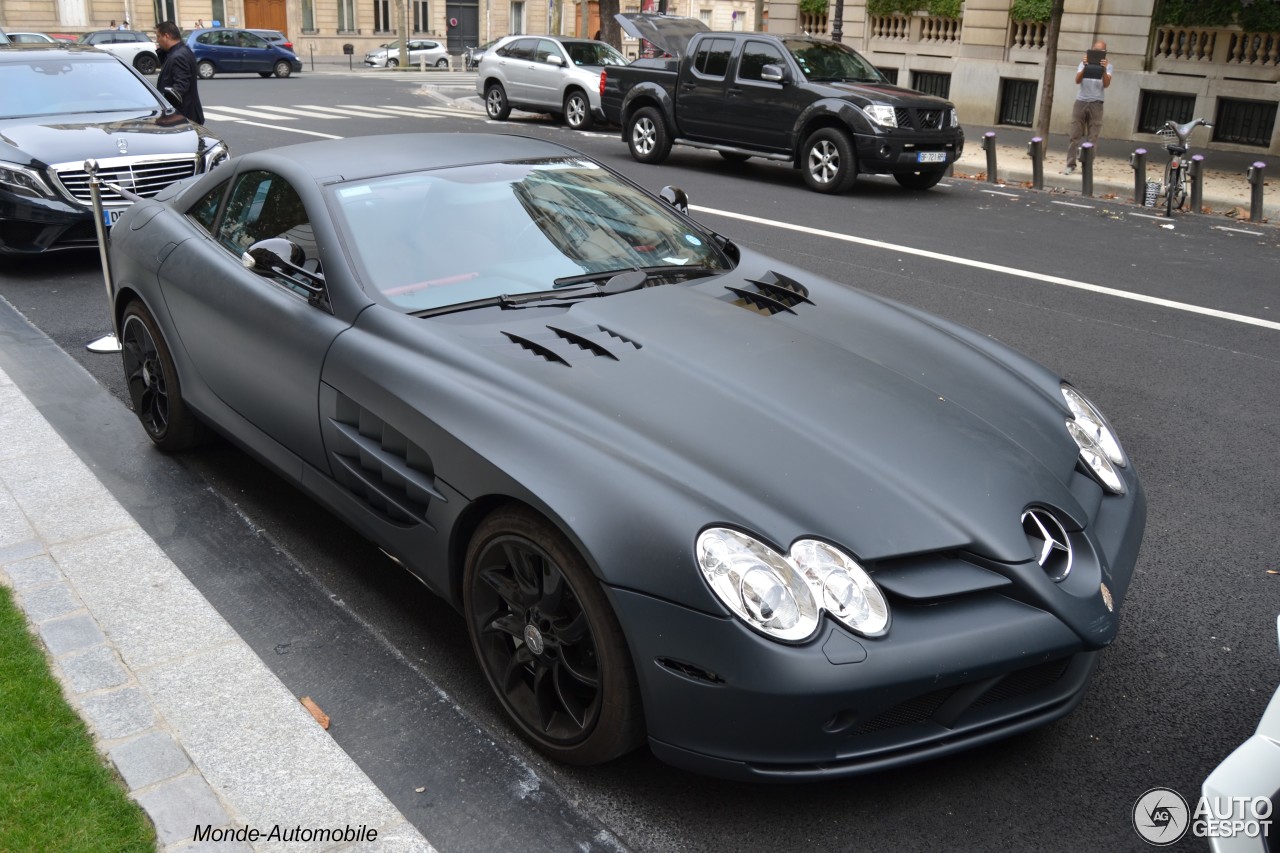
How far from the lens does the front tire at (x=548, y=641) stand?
288 centimetres

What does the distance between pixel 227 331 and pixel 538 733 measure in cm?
217

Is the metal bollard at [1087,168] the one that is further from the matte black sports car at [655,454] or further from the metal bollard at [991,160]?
the matte black sports car at [655,454]

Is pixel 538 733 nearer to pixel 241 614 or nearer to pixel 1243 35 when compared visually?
pixel 241 614

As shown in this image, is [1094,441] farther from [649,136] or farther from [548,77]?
[548,77]

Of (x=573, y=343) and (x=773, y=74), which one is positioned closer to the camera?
(x=573, y=343)

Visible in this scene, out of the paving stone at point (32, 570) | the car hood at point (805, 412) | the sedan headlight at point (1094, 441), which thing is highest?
the car hood at point (805, 412)

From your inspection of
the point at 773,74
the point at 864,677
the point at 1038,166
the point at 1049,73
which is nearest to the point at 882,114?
the point at 773,74

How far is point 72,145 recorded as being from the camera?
8.90 m

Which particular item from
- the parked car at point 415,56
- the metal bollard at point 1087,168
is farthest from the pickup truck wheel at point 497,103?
the parked car at point 415,56

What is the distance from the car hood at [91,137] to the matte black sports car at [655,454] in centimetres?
475

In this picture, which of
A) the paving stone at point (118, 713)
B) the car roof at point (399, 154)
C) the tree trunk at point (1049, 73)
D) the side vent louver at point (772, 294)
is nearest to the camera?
the paving stone at point (118, 713)

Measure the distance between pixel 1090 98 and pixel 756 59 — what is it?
5271mm

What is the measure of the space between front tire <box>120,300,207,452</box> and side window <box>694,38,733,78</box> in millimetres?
11466

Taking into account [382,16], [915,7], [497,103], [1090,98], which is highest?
[915,7]
